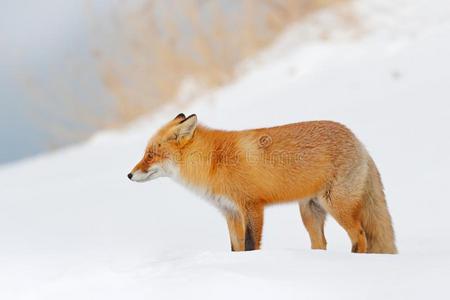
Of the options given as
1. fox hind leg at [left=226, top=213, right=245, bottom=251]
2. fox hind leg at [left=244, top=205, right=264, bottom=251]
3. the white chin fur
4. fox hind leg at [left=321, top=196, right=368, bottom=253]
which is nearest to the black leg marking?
fox hind leg at [left=244, top=205, right=264, bottom=251]

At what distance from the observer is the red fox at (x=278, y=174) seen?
9.70 ft

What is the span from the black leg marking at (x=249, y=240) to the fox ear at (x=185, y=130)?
0.57 meters

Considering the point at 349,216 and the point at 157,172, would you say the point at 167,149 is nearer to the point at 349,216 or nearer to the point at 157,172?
the point at 157,172

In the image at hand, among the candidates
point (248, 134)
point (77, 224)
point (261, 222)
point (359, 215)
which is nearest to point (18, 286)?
point (261, 222)

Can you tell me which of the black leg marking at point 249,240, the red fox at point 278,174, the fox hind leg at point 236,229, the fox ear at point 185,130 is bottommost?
the black leg marking at point 249,240

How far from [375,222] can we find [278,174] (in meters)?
0.55

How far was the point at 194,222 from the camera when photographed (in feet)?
15.1

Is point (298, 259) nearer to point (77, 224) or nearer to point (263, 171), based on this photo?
point (263, 171)

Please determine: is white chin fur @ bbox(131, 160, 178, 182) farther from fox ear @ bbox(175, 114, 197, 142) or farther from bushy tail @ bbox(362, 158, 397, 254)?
bushy tail @ bbox(362, 158, 397, 254)

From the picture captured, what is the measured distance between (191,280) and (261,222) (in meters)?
0.80

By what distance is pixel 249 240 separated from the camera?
2.87m

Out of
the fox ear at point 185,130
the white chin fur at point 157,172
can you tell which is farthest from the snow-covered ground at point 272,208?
the fox ear at point 185,130

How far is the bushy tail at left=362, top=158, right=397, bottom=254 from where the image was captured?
3105 millimetres

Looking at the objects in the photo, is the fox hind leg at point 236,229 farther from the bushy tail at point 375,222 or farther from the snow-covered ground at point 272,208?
the bushy tail at point 375,222
